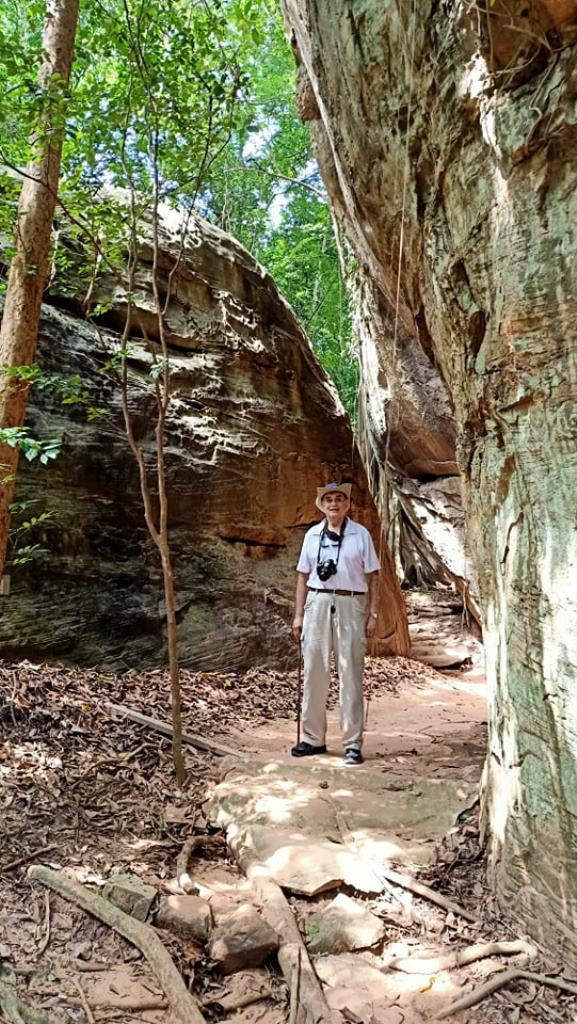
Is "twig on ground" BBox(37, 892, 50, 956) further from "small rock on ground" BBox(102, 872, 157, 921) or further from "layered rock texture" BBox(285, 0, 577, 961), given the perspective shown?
"layered rock texture" BBox(285, 0, 577, 961)

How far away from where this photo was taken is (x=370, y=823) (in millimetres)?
3773

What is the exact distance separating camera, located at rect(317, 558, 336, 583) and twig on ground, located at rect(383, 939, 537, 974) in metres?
2.86

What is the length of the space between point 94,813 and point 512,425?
3203mm

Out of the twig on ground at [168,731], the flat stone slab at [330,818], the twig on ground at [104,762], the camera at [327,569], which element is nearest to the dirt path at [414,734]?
the twig on ground at [168,731]

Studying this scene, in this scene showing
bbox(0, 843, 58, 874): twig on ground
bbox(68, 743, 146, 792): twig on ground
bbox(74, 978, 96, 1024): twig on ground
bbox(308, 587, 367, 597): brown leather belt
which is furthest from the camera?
bbox(308, 587, 367, 597): brown leather belt

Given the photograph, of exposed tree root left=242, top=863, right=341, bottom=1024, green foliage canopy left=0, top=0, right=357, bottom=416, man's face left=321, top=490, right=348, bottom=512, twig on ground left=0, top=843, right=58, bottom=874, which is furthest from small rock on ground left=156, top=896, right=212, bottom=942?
green foliage canopy left=0, top=0, right=357, bottom=416

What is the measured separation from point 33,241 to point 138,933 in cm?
481

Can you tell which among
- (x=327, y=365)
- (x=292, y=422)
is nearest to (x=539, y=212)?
(x=292, y=422)

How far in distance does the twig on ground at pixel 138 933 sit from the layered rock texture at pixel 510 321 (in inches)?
57.5

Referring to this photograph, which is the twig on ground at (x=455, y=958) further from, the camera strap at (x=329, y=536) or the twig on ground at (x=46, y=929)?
the camera strap at (x=329, y=536)

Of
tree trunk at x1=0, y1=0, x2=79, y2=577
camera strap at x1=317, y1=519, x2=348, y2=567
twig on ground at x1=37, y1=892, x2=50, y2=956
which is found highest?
tree trunk at x1=0, y1=0, x2=79, y2=577

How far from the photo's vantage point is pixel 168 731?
5.07 m

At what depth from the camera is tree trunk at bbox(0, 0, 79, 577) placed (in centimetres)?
472

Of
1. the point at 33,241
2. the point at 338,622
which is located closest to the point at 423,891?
the point at 338,622
